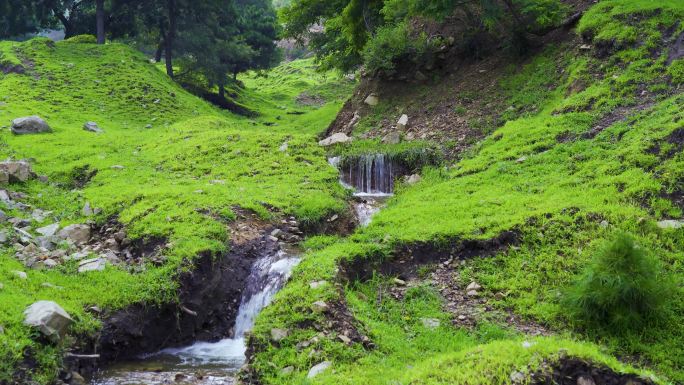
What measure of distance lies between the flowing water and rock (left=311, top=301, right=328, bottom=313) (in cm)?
127

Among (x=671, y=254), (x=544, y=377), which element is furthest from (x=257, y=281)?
(x=671, y=254)

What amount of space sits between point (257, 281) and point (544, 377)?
5732 millimetres

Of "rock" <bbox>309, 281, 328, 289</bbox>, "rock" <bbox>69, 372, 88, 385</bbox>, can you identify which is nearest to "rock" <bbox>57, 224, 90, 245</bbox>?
"rock" <bbox>69, 372, 88, 385</bbox>

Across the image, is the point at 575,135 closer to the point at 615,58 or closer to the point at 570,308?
the point at 615,58

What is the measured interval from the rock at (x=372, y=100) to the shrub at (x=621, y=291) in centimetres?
1585

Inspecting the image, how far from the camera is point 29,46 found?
97.2ft

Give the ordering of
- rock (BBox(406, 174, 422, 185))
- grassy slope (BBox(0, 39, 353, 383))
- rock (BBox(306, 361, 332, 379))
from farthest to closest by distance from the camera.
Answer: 1. rock (BBox(406, 174, 422, 185))
2. grassy slope (BBox(0, 39, 353, 383))
3. rock (BBox(306, 361, 332, 379))

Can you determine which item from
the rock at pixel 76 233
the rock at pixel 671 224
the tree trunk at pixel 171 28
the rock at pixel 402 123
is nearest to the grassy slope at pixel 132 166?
the rock at pixel 76 233

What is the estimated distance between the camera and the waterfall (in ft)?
27.8

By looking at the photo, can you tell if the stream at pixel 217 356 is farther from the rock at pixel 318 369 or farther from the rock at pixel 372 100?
the rock at pixel 372 100

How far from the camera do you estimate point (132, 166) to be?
52.3ft

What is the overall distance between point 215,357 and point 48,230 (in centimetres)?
491

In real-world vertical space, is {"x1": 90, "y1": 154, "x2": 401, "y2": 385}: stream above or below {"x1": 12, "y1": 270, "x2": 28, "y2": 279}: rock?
below

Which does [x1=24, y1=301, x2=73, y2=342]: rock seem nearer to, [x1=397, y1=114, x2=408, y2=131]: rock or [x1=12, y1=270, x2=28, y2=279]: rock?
[x1=12, y1=270, x2=28, y2=279]: rock
